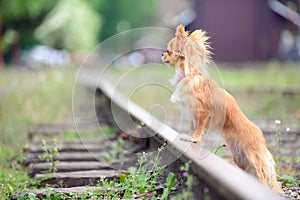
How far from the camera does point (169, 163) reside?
432cm

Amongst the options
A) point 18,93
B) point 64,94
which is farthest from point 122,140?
point 64,94

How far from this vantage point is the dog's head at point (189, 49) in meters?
4.22

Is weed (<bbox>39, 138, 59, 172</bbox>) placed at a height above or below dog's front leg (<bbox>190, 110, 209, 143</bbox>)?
above

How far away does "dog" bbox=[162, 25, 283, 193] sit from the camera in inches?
159

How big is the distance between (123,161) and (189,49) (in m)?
1.81

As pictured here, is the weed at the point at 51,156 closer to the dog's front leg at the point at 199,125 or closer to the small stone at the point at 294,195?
the dog's front leg at the point at 199,125

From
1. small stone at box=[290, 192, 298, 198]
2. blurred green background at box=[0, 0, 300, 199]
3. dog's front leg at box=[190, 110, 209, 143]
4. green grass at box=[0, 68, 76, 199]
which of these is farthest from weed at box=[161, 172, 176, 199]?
green grass at box=[0, 68, 76, 199]

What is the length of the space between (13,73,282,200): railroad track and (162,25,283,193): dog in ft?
0.80

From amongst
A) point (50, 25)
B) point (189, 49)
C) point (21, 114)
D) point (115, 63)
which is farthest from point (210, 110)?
point (50, 25)

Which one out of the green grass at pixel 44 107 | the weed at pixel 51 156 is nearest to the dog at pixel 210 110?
the green grass at pixel 44 107

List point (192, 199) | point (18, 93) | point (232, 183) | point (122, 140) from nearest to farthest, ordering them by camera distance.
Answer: point (232, 183)
point (192, 199)
point (122, 140)
point (18, 93)

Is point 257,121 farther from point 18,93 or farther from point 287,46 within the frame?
point 287,46

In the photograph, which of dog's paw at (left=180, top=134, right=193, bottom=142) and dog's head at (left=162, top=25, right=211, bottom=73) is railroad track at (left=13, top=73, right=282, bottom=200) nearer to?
dog's paw at (left=180, top=134, right=193, bottom=142)

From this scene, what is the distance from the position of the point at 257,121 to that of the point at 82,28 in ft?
108
